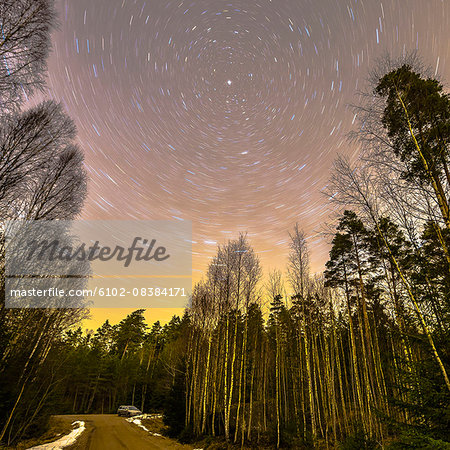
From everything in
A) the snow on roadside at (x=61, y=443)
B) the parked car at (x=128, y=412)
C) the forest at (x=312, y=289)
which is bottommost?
the parked car at (x=128, y=412)

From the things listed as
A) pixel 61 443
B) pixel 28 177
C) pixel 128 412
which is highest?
pixel 28 177

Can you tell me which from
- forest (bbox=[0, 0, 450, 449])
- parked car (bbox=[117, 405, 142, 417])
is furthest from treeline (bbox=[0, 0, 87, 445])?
parked car (bbox=[117, 405, 142, 417])

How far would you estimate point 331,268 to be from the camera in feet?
61.0

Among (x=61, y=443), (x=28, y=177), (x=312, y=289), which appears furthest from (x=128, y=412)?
(x=28, y=177)

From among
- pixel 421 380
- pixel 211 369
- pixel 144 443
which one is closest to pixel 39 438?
pixel 144 443

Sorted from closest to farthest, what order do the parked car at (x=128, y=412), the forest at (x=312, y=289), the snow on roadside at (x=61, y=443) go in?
the forest at (x=312, y=289)
the snow on roadside at (x=61, y=443)
the parked car at (x=128, y=412)

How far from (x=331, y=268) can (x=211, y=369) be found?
1283 cm

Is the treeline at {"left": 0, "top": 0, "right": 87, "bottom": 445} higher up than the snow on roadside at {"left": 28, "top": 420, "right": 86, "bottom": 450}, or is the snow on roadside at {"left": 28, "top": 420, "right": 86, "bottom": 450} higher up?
the treeline at {"left": 0, "top": 0, "right": 87, "bottom": 445}

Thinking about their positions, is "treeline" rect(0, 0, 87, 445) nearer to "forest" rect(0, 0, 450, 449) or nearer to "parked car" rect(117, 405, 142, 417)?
"forest" rect(0, 0, 450, 449)

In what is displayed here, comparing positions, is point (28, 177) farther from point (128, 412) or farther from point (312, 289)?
point (128, 412)

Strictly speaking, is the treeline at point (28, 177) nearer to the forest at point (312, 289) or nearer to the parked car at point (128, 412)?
the forest at point (312, 289)

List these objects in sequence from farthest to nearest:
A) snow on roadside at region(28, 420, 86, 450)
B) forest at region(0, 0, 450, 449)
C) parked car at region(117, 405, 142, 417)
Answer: parked car at region(117, 405, 142, 417) → snow on roadside at region(28, 420, 86, 450) → forest at region(0, 0, 450, 449)

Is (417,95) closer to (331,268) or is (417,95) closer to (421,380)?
(421,380)

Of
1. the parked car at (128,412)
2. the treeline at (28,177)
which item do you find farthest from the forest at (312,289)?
the parked car at (128,412)
